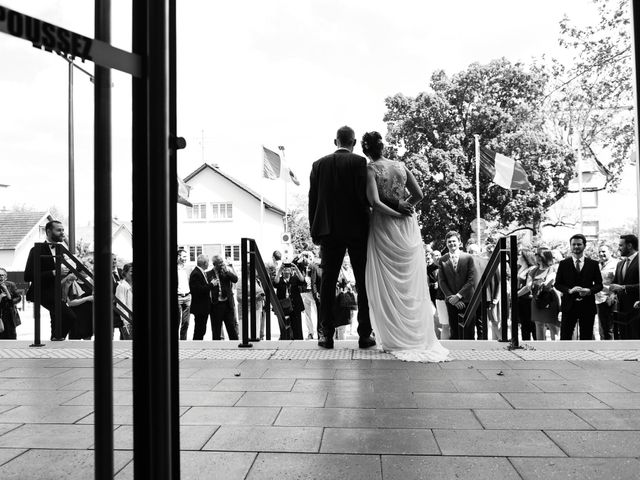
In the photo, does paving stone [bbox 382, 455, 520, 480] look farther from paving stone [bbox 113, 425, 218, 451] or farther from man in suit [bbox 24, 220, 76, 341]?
man in suit [bbox 24, 220, 76, 341]

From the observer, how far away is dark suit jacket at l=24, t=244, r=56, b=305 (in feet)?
20.5

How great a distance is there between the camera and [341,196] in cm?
544

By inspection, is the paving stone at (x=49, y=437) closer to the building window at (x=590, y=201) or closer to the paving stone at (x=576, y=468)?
the paving stone at (x=576, y=468)

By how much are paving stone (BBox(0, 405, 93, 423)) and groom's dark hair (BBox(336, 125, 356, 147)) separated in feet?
10.4

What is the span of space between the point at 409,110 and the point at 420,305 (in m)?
32.8

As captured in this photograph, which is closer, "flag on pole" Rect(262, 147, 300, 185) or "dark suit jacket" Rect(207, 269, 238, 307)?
"dark suit jacket" Rect(207, 269, 238, 307)

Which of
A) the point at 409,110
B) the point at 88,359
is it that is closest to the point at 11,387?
the point at 88,359

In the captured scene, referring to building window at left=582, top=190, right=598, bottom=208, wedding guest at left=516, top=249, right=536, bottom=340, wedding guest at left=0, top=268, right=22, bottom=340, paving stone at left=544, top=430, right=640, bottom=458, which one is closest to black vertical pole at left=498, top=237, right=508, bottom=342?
wedding guest at left=516, top=249, right=536, bottom=340

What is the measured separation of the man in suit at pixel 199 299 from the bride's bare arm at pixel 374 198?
4.37 m

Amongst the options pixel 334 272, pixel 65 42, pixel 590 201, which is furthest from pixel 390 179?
pixel 590 201

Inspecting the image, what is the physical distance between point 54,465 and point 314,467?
3.54 feet

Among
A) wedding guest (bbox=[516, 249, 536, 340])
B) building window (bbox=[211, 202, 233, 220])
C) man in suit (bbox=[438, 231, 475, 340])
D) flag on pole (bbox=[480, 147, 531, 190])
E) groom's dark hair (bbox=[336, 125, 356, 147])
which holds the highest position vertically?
building window (bbox=[211, 202, 233, 220])

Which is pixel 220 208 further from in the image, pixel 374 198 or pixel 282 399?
pixel 282 399

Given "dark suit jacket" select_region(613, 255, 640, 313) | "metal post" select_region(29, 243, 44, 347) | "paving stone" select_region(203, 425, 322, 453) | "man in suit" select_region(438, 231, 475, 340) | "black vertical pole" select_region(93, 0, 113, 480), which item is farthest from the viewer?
"man in suit" select_region(438, 231, 475, 340)
